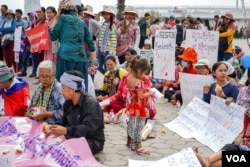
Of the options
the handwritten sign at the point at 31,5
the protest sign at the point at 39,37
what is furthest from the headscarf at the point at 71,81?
the handwritten sign at the point at 31,5

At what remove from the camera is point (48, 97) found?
5.00 metres

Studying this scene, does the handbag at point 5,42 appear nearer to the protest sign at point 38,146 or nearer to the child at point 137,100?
the protest sign at point 38,146

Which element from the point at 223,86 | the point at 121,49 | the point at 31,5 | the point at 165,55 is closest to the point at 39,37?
the point at 31,5

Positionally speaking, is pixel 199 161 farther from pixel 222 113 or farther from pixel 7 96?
pixel 7 96

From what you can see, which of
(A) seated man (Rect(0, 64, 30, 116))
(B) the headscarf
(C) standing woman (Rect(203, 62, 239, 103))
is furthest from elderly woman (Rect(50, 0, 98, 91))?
(C) standing woman (Rect(203, 62, 239, 103))

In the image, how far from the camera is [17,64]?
11.2m

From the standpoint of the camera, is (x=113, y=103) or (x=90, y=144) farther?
(x=113, y=103)

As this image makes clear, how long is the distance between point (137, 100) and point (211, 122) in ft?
3.69

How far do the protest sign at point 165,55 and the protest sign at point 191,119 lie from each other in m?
1.97

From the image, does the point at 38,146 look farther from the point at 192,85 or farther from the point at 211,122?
the point at 192,85

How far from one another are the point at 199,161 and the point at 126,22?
5706 mm

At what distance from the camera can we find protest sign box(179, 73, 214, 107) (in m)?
6.51

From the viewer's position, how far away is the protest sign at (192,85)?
21.4ft

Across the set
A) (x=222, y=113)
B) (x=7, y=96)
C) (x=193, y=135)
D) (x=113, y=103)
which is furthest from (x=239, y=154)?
(x=113, y=103)
